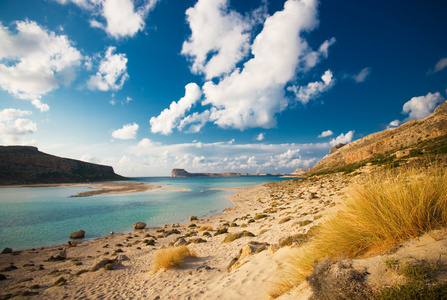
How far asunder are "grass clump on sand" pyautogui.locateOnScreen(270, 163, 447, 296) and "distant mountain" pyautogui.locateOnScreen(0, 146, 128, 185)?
13286 centimetres

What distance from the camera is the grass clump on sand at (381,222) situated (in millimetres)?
A: 3150

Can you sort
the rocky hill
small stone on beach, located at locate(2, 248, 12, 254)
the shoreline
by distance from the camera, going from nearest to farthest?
the shoreline, small stone on beach, located at locate(2, 248, 12, 254), the rocky hill

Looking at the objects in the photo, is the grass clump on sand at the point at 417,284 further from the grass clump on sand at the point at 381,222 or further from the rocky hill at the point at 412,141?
the rocky hill at the point at 412,141

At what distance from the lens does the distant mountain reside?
93.8 m

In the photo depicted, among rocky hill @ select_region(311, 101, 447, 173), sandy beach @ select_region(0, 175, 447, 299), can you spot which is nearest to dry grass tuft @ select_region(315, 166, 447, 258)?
sandy beach @ select_region(0, 175, 447, 299)

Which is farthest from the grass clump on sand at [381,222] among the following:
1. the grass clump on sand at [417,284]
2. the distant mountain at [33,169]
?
the distant mountain at [33,169]

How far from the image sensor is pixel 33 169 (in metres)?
103

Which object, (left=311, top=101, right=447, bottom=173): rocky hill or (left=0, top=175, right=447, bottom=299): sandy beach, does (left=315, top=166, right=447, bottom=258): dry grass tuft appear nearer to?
(left=0, top=175, right=447, bottom=299): sandy beach

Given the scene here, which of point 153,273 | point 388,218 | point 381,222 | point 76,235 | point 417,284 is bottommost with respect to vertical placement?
point 76,235

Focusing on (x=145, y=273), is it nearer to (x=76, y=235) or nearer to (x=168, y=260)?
(x=168, y=260)

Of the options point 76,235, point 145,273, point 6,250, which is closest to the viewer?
point 145,273

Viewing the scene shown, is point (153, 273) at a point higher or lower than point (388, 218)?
lower

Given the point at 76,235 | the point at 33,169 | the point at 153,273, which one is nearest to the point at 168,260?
the point at 153,273

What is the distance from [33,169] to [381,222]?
484 feet
